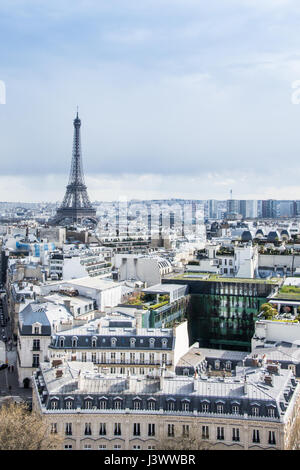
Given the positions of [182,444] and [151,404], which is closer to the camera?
[182,444]

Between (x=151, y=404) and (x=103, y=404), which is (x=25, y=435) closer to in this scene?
(x=103, y=404)

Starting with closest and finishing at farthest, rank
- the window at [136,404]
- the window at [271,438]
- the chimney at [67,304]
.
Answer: the window at [271,438] → the window at [136,404] → the chimney at [67,304]

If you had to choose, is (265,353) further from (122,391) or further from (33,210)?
(33,210)

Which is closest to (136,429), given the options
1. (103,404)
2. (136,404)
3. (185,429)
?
(136,404)

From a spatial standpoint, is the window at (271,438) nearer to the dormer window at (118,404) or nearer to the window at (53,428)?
the dormer window at (118,404)

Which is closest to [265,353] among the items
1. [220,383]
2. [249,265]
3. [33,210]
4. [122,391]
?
[220,383]

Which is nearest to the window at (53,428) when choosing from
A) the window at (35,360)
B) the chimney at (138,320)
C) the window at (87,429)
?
the window at (87,429)
